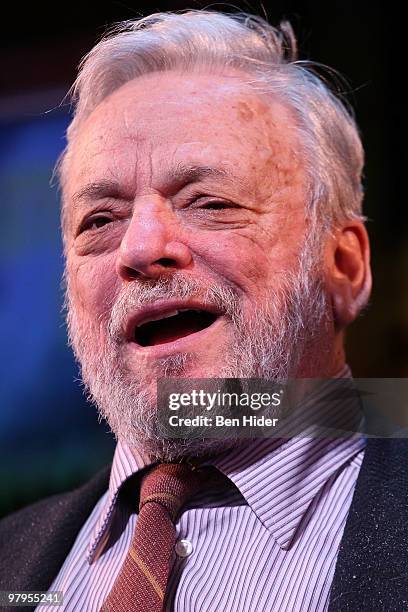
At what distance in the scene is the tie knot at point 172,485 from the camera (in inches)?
32.5

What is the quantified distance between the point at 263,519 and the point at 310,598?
10 centimetres

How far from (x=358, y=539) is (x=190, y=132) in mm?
496

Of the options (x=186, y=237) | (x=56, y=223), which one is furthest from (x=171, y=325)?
(x=56, y=223)

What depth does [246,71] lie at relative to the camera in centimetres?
96

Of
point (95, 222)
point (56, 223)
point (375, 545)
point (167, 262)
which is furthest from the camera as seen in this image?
point (56, 223)

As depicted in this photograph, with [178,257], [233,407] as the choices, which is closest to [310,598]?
[233,407]

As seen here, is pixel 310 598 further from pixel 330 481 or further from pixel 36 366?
pixel 36 366

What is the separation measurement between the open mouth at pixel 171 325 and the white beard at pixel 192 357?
22mm

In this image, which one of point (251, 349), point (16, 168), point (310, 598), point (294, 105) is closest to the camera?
point (310, 598)

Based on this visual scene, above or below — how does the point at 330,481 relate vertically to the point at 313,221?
below

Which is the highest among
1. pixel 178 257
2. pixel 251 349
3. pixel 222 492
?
pixel 178 257

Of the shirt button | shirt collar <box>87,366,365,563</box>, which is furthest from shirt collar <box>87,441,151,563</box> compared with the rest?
the shirt button

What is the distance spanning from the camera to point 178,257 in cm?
83

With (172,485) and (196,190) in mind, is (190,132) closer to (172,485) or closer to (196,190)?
(196,190)
